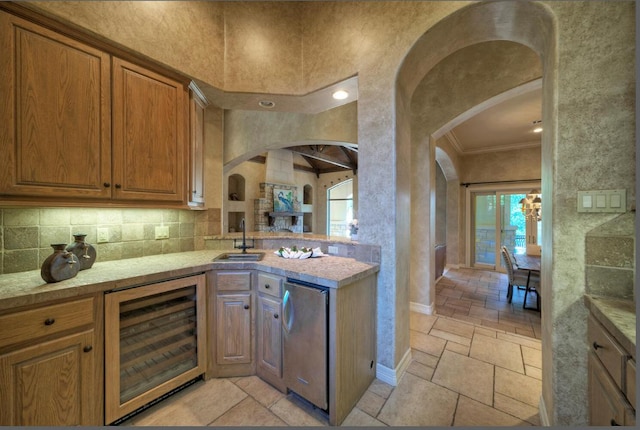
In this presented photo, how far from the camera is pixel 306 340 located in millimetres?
1590

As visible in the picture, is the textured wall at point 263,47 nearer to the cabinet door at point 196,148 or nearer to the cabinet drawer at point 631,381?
the cabinet door at point 196,148

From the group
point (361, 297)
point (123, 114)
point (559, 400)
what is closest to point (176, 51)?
point (123, 114)

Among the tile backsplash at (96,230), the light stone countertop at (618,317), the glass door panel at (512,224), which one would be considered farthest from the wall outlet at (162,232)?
the glass door panel at (512,224)

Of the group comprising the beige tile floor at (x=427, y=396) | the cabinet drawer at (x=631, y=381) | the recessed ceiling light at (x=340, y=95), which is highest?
the recessed ceiling light at (x=340, y=95)

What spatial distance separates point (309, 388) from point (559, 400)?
→ 4.62 feet

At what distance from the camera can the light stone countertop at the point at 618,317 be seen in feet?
2.87

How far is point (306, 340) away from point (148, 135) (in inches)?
76.1

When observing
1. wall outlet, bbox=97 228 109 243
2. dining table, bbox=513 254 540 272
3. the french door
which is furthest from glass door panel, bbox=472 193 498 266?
wall outlet, bbox=97 228 109 243

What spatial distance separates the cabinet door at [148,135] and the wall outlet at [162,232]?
46 centimetres

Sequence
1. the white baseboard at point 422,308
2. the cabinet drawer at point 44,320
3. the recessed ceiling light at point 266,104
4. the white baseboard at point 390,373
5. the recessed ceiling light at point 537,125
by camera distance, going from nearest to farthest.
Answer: the cabinet drawer at point 44,320 → the white baseboard at point 390,373 → the recessed ceiling light at point 266,104 → the white baseboard at point 422,308 → the recessed ceiling light at point 537,125

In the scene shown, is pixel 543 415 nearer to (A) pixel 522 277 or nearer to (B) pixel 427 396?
(B) pixel 427 396

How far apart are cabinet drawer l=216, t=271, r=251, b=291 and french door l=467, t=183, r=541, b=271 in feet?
20.9

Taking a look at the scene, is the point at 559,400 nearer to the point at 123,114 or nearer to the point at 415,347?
the point at 415,347

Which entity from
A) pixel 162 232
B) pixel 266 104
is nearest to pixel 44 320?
pixel 162 232
